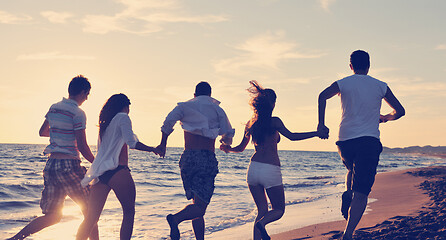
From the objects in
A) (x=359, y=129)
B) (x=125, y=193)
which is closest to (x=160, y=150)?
(x=125, y=193)

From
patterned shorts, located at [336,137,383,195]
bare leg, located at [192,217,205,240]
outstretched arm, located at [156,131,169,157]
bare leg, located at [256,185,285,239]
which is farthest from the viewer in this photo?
bare leg, located at [192,217,205,240]

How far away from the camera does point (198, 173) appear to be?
516cm

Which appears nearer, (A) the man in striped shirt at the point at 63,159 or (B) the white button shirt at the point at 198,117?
(A) the man in striped shirt at the point at 63,159

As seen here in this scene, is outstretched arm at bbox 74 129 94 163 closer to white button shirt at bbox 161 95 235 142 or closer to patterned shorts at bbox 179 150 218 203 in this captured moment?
white button shirt at bbox 161 95 235 142

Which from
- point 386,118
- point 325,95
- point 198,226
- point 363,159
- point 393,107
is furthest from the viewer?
point 198,226

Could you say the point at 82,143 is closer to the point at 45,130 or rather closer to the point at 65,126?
the point at 65,126

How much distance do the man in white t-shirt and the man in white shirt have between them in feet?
4.18

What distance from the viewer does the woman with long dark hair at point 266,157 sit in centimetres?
494

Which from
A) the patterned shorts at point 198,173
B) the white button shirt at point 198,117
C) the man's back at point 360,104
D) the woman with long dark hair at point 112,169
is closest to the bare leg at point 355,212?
the man's back at point 360,104

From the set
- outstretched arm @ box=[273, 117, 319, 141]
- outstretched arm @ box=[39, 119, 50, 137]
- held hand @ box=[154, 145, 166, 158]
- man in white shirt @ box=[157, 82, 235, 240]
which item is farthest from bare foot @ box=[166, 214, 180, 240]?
outstretched arm @ box=[39, 119, 50, 137]

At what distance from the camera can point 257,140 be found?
5.06 metres

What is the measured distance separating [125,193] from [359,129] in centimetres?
248

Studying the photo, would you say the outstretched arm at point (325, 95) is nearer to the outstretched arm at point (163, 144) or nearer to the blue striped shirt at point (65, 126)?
the outstretched arm at point (163, 144)

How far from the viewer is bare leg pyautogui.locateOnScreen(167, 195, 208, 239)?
497 centimetres
